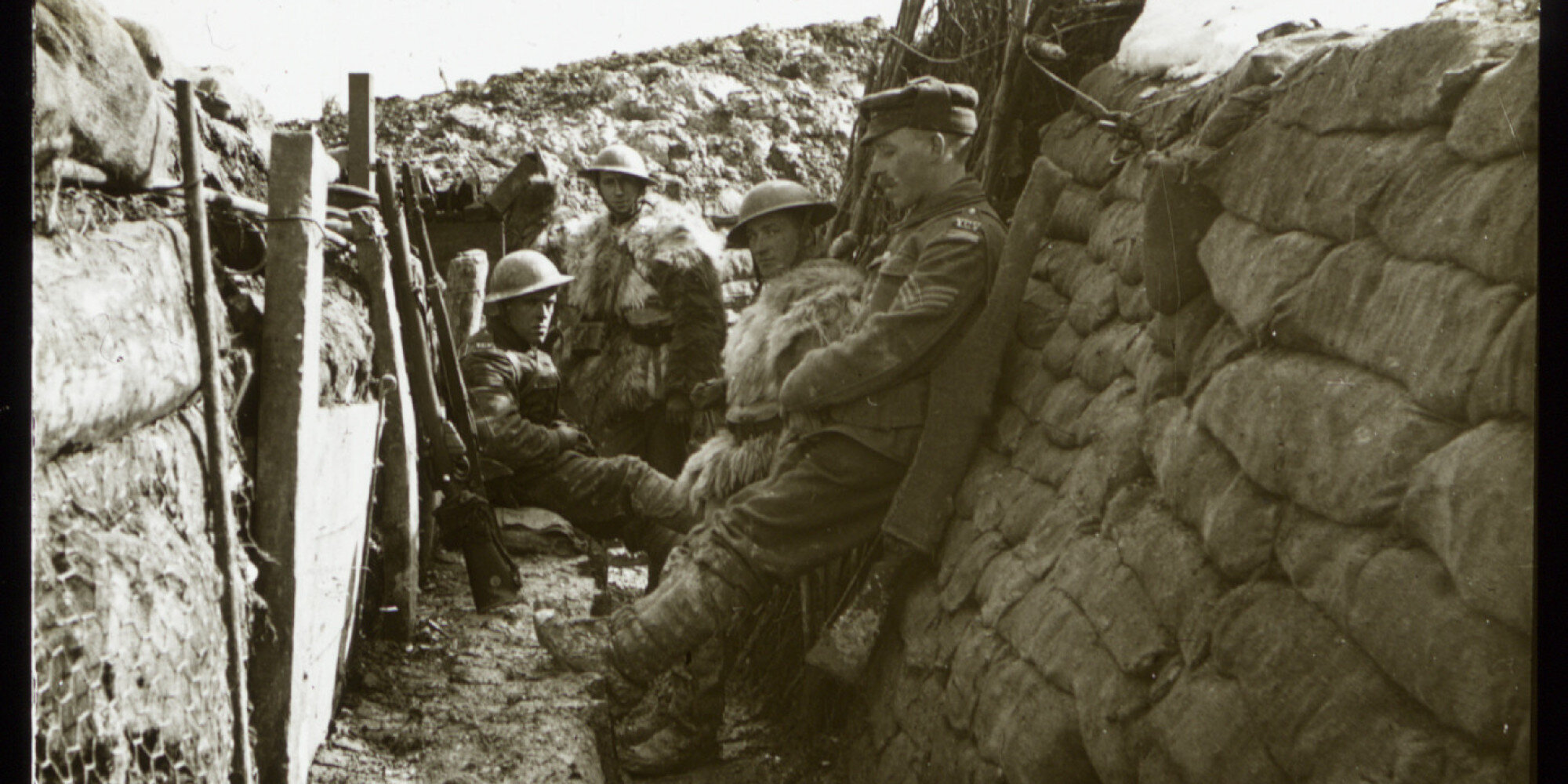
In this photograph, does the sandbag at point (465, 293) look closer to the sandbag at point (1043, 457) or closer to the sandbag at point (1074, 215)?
the sandbag at point (1074, 215)

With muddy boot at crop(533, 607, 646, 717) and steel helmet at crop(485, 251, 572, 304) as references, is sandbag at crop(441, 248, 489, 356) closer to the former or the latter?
steel helmet at crop(485, 251, 572, 304)

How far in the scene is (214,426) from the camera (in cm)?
278

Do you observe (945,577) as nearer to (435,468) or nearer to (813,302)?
(813,302)

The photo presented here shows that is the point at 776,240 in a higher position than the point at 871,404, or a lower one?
higher

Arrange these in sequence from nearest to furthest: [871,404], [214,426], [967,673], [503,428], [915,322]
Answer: [214,426], [967,673], [915,322], [871,404], [503,428]

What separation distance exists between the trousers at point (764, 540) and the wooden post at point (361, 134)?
220cm

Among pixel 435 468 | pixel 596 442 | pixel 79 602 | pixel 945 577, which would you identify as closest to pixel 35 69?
pixel 79 602

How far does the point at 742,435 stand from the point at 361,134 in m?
2.10

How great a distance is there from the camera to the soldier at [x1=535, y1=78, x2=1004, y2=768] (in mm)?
3529

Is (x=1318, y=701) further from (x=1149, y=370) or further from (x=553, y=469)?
(x=553, y=469)

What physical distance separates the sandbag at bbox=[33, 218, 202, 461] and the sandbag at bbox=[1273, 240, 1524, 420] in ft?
6.44

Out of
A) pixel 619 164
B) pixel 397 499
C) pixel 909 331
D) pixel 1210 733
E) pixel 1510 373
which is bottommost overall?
pixel 397 499

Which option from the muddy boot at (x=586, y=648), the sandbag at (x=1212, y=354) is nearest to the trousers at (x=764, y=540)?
the muddy boot at (x=586, y=648)

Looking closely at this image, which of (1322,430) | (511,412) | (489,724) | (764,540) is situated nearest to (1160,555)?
(1322,430)
